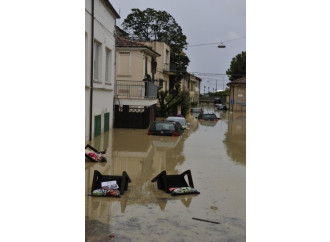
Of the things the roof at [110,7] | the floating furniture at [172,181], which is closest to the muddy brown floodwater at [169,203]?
the floating furniture at [172,181]

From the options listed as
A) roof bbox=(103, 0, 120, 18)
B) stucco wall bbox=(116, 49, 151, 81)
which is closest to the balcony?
stucco wall bbox=(116, 49, 151, 81)

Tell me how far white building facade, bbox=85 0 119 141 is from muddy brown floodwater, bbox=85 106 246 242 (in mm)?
3071

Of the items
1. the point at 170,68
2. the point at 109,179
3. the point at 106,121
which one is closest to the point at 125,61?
the point at 106,121

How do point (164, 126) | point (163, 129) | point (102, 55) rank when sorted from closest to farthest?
point (102, 55) < point (163, 129) < point (164, 126)

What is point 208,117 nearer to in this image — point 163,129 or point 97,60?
point 163,129

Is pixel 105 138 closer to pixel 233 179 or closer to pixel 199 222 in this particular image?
pixel 233 179

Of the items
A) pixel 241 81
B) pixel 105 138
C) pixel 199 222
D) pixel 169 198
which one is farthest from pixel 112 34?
pixel 241 81

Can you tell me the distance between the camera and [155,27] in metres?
34.9

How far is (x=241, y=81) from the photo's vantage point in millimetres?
50531

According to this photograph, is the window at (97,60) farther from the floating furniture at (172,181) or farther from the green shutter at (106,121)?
the floating furniture at (172,181)

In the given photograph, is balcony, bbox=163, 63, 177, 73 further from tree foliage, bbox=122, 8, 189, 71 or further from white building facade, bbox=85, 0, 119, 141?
white building facade, bbox=85, 0, 119, 141

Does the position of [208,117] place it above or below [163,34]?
below

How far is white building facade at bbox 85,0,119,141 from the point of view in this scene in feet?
58.9

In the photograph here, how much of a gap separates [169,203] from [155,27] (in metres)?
27.8
